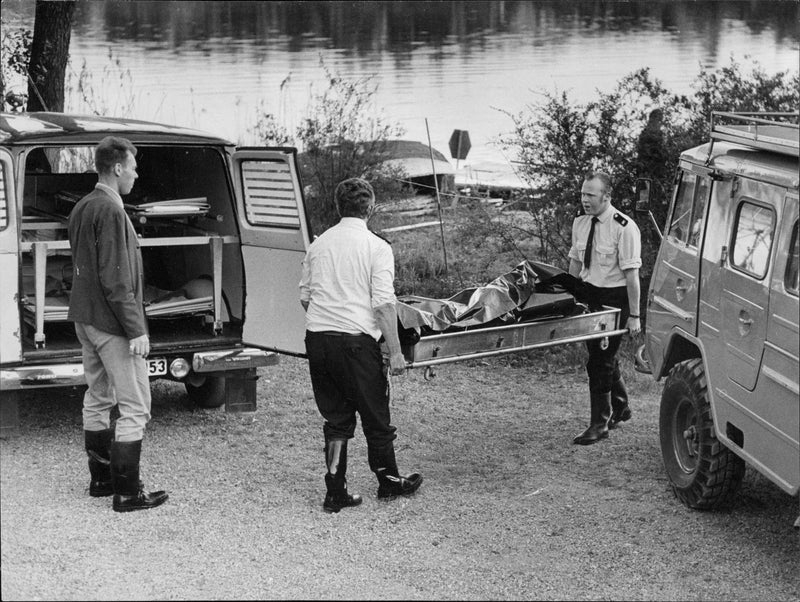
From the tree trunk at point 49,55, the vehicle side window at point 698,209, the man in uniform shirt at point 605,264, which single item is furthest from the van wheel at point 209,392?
the tree trunk at point 49,55

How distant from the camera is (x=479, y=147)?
26844mm

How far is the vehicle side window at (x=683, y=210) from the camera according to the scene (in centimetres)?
714

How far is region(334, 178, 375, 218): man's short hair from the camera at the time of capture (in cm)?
640

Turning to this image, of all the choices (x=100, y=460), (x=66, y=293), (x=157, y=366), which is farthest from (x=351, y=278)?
(x=66, y=293)

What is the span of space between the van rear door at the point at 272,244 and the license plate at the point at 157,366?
0.61m

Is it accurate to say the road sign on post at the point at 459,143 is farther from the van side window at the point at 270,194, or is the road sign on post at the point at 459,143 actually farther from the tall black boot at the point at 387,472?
the tall black boot at the point at 387,472

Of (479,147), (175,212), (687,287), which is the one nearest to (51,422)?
(175,212)

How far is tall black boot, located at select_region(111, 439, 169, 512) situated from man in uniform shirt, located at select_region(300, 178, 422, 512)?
3.48ft

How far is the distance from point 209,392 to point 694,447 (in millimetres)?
3777

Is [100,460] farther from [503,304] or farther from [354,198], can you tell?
[503,304]

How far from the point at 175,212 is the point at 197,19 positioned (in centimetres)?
3515

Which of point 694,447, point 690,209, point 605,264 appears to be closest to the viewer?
point 694,447

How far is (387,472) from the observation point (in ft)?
22.4

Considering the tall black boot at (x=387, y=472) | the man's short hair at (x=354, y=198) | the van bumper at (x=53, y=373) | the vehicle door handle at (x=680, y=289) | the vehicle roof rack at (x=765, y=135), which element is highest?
the vehicle roof rack at (x=765, y=135)
